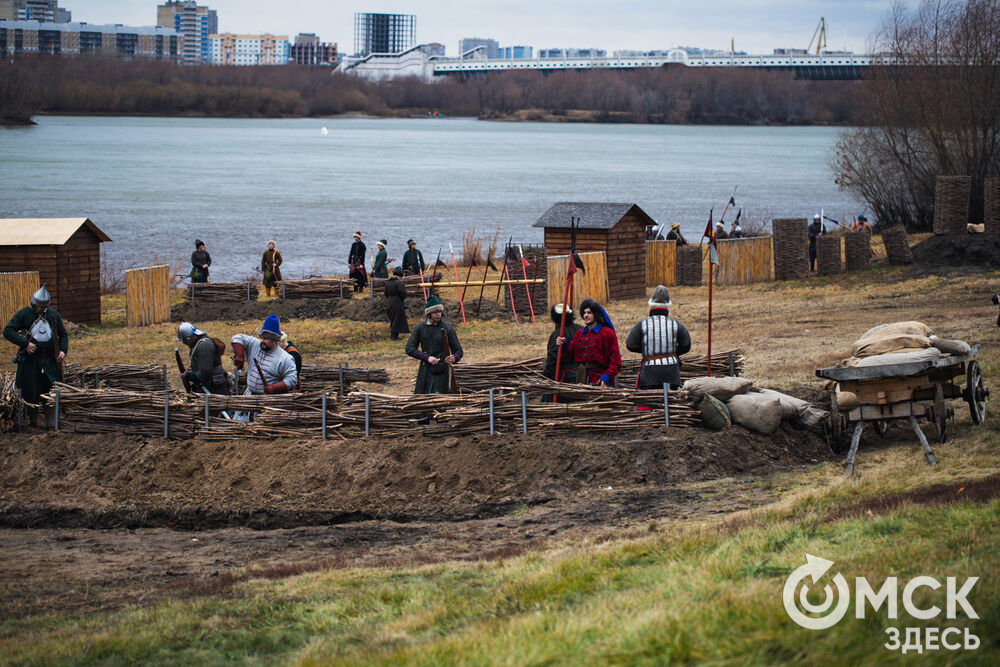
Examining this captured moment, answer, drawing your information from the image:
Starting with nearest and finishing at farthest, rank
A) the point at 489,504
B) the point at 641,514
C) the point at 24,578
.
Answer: the point at 24,578
the point at 641,514
the point at 489,504

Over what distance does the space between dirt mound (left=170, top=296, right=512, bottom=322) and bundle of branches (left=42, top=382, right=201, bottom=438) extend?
477 inches

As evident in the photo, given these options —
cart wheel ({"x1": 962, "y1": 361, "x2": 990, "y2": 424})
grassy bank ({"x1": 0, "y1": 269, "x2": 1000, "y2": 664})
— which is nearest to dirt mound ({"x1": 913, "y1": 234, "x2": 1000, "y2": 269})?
cart wheel ({"x1": 962, "y1": 361, "x2": 990, "y2": 424})

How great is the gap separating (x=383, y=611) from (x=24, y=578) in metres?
3.45

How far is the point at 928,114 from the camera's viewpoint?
134ft

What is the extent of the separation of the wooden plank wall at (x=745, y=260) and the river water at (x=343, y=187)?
16154 mm

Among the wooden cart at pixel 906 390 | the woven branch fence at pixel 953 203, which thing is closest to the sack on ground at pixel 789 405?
the wooden cart at pixel 906 390

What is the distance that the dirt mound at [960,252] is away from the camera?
28.9 metres

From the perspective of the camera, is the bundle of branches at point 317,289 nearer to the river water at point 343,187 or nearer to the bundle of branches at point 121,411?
the river water at point 343,187

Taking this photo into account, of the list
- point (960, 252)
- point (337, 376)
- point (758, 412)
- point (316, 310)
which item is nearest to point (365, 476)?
point (337, 376)

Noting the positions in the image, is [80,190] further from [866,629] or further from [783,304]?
[866,629]

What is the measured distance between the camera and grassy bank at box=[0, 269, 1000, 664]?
541cm

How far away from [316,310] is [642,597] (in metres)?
20.0

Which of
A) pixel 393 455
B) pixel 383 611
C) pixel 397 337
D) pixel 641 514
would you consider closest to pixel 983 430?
pixel 641 514

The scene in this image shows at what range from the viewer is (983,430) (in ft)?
35.9
